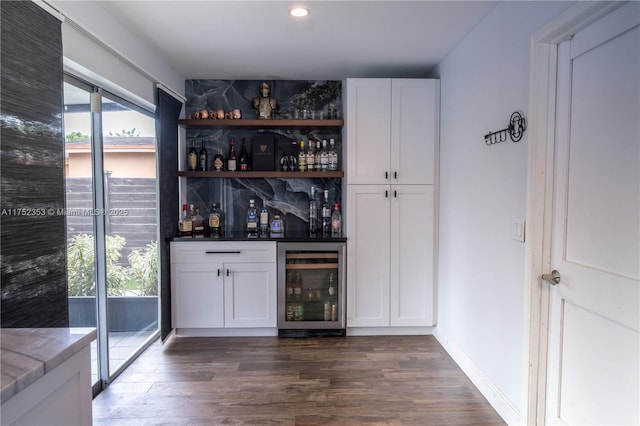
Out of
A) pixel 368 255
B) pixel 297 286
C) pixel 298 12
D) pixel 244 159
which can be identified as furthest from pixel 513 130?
pixel 244 159

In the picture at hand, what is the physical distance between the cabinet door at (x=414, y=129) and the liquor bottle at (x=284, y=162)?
3.38 feet

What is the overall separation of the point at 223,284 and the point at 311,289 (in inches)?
30.9

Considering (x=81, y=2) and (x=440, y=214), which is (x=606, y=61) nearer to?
(x=440, y=214)

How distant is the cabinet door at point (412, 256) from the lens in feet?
10.1

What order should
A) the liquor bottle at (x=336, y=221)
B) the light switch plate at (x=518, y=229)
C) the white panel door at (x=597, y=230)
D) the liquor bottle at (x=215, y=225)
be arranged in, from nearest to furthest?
the white panel door at (x=597, y=230) < the light switch plate at (x=518, y=229) < the liquor bottle at (x=215, y=225) < the liquor bottle at (x=336, y=221)

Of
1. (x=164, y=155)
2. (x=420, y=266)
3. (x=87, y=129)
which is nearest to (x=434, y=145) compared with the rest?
(x=420, y=266)

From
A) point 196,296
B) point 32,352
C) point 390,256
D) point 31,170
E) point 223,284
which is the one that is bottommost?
point 196,296

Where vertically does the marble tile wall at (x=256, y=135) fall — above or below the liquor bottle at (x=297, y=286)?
above

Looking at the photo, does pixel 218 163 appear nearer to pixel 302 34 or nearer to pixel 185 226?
pixel 185 226

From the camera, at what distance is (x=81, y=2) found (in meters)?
1.88

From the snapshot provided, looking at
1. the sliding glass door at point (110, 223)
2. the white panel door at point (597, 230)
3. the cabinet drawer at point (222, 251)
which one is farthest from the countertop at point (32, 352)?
the cabinet drawer at point (222, 251)

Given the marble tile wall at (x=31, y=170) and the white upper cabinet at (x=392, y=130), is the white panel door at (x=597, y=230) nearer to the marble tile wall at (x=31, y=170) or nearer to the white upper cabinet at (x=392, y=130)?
the white upper cabinet at (x=392, y=130)

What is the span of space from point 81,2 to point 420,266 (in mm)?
2985

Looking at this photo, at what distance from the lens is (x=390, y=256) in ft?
10.2
